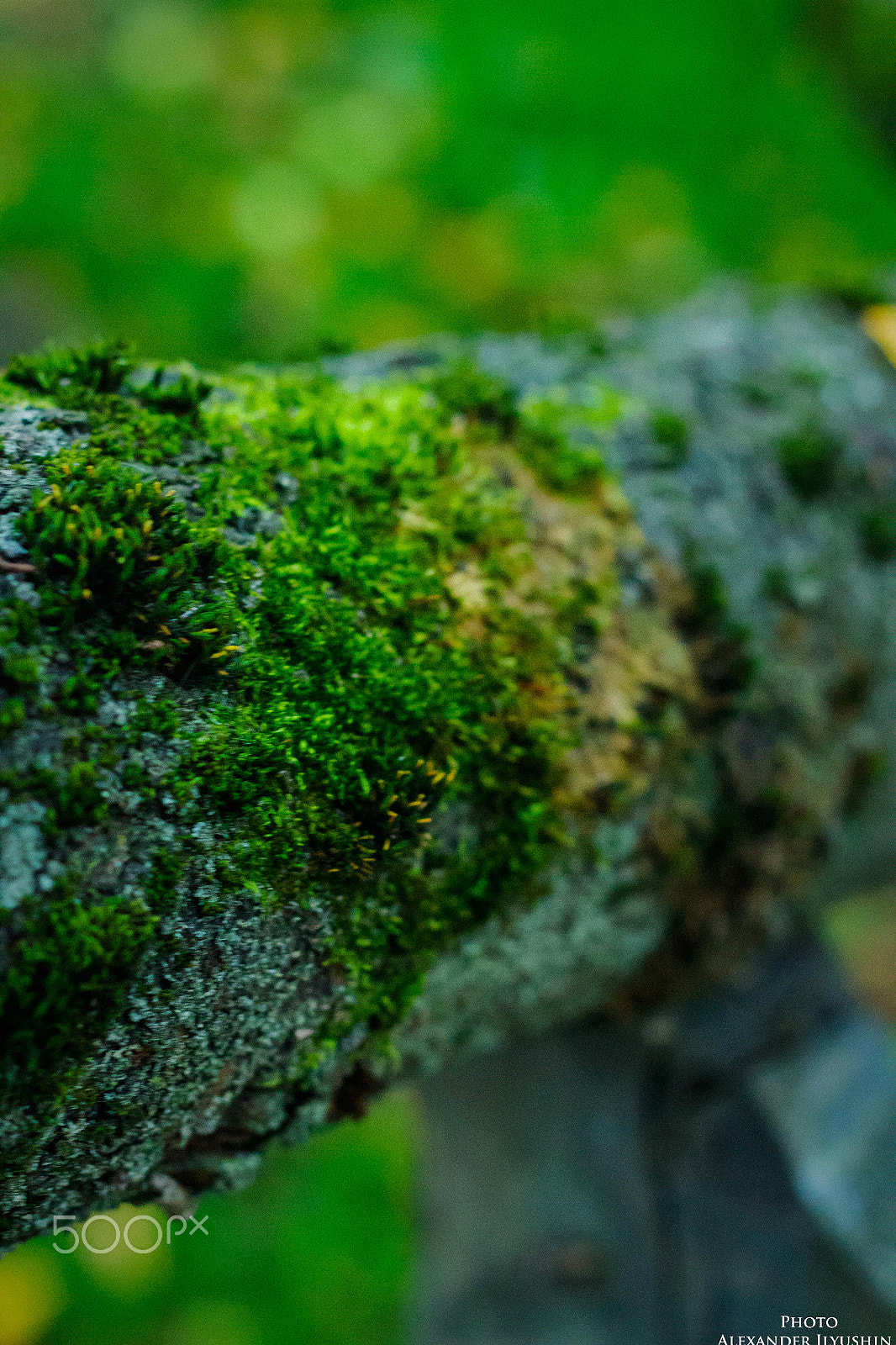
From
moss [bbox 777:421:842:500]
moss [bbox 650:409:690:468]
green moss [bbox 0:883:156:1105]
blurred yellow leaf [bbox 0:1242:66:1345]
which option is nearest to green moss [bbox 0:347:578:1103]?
green moss [bbox 0:883:156:1105]

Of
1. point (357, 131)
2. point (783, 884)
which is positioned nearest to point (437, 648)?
point (783, 884)

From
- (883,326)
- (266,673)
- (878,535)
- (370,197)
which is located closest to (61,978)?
(266,673)

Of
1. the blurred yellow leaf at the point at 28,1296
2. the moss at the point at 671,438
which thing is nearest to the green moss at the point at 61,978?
the moss at the point at 671,438

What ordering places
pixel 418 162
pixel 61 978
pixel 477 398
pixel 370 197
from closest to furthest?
1. pixel 61 978
2. pixel 477 398
3. pixel 370 197
4. pixel 418 162

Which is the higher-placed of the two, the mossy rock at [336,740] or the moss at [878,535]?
the moss at [878,535]

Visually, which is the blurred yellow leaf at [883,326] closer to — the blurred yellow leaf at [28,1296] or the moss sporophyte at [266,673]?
the moss sporophyte at [266,673]

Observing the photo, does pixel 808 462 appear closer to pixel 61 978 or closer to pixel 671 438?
pixel 671 438
